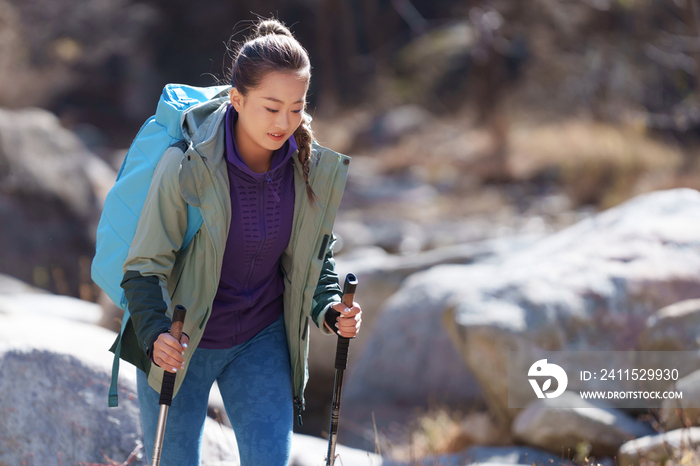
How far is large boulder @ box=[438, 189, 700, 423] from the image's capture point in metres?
4.12

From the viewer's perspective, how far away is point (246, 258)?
6.94 ft

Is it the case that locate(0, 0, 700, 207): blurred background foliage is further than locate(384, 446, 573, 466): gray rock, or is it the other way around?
locate(0, 0, 700, 207): blurred background foliage

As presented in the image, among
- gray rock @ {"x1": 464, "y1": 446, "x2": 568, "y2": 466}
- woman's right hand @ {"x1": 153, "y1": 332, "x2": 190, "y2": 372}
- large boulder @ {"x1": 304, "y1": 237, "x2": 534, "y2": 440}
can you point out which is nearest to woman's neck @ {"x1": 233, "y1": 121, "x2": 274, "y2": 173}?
woman's right hand @ {"x1": 153, "y1": 332, "x2": 190, "y2": 372}

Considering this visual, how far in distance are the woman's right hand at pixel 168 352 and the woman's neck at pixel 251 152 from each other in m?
0.60

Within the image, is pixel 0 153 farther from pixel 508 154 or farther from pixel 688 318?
pixel 508 154

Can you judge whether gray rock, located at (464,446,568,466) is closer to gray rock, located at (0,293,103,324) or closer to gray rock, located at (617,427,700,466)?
gray rock, located at (617,427,700,466)

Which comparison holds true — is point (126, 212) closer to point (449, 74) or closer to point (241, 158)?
point (241, 158)

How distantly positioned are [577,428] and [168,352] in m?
2.63

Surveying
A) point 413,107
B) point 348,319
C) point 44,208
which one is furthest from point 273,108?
point 413,107

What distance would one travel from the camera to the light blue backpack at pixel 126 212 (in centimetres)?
203

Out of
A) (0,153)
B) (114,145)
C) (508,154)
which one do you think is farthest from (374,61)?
(0,153)

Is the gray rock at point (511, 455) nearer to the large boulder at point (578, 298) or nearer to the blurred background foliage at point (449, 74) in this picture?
the large boulder at point (578, 298)

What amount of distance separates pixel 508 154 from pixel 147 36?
46.0ft

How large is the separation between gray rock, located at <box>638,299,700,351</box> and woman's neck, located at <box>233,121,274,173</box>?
9.11 ft
